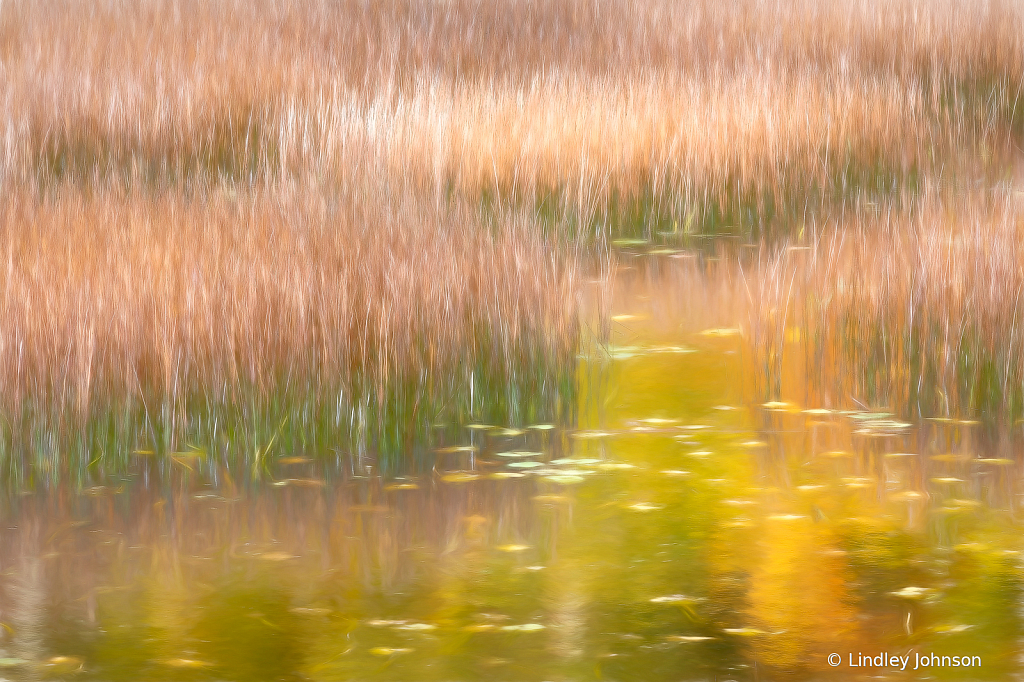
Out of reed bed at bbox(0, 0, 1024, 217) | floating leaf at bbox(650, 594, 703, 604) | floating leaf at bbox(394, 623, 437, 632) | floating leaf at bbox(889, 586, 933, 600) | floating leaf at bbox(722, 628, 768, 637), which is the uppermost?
reed bed at bbox(0, 0, 1024, 217)

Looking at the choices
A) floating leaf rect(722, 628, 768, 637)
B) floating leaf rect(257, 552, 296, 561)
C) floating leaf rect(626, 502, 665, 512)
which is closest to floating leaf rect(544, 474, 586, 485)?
floating leaf rect(626, 502, 665, 512)

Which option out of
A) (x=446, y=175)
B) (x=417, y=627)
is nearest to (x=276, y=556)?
(x=417, y=627)

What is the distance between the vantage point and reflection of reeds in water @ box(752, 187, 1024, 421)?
4.71 m

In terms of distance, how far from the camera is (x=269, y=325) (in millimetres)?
4535

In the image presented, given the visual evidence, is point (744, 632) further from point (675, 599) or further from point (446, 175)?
point (446, 175)

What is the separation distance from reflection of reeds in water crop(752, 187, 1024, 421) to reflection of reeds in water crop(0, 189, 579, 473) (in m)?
0.94

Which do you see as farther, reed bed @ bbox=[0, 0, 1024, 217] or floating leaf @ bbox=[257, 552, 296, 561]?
reed bed @ bbox=[0, 0, 1024, 217]

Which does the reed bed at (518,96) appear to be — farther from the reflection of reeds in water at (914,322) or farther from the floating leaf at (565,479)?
the floating leaf at (565,479)

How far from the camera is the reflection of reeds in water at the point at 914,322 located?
471 cm

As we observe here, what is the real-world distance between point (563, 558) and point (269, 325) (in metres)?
1.50

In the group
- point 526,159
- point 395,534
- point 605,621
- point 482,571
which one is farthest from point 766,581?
point 526,159

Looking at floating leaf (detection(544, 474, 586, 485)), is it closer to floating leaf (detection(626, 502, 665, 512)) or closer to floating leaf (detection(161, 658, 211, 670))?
floating leaf (detection(626, 502, 665, 512))

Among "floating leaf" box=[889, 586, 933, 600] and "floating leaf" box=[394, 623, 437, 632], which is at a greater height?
"floating leaf" box=[889, 586, 933, 600]

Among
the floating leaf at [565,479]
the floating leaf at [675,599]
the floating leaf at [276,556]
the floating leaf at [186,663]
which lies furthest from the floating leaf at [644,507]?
the floating leaf at [186,663]
